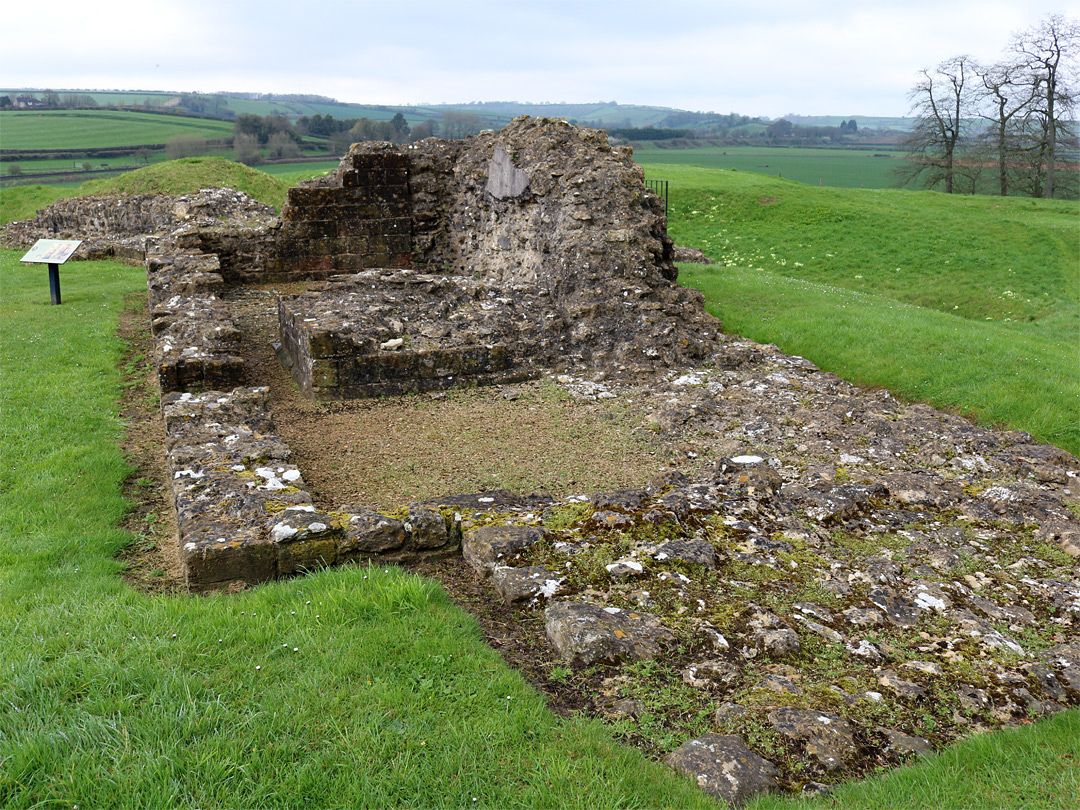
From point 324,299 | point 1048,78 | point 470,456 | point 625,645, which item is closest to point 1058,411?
point 470,456

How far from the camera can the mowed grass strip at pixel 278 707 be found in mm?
2523

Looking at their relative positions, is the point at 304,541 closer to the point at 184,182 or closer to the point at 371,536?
the point at 371,536

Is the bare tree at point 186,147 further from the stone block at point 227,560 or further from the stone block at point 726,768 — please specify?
the stone block at point 726,768

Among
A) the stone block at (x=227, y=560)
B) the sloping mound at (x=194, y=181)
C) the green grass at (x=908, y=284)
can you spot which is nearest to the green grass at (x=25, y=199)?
the sloping mound at (x=194, y=181)

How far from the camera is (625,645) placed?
143 inches

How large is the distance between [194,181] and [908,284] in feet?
69.7

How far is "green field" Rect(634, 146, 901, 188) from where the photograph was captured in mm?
60719

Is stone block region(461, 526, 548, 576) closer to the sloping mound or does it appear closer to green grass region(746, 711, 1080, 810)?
green grass region(746, 711, 1080, 810)

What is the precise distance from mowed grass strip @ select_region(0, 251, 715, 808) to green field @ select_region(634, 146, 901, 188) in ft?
159

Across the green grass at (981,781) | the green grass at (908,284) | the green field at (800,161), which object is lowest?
the green grass at (981,781)

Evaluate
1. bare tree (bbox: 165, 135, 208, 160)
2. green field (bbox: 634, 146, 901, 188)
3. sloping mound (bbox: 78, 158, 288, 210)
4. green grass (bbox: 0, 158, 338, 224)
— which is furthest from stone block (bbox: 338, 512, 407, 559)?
green field (bbox: 634, 146, 901, 188)

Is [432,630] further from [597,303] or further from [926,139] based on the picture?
[926,139]

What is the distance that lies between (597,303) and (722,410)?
2583mm

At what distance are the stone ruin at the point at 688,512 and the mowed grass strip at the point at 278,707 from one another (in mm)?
462
